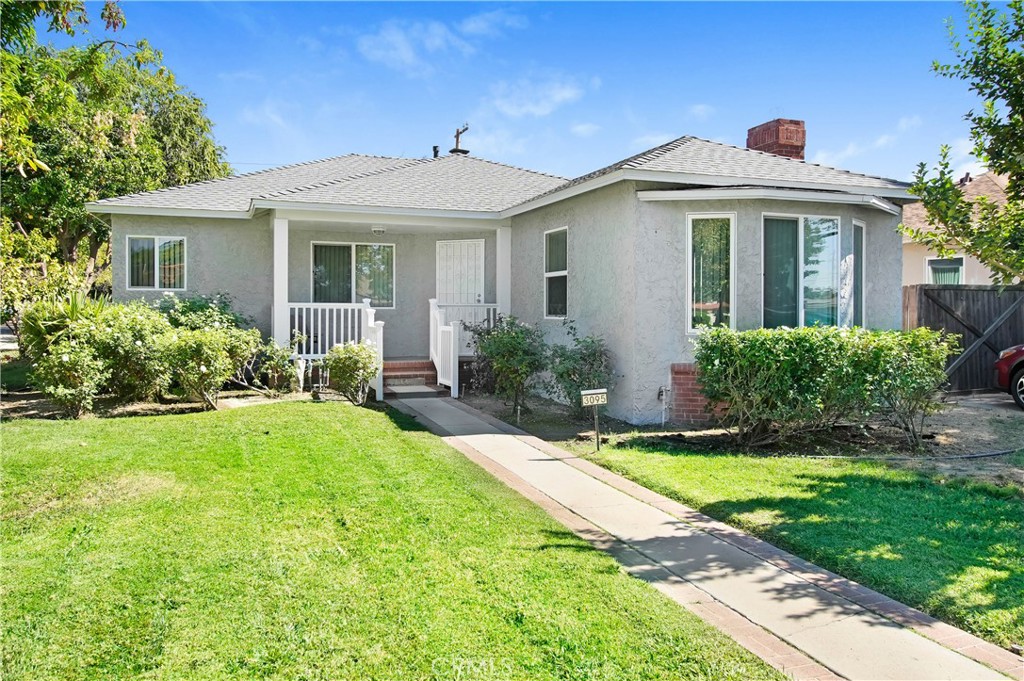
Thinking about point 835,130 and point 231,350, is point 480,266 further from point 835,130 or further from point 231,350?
point 835,130

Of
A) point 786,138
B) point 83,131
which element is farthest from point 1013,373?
point 83,131

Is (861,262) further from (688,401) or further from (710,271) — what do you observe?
(688,401)

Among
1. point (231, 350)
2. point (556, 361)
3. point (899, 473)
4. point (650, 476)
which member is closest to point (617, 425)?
point (556, 361)

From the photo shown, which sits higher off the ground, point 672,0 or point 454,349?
point 672,0

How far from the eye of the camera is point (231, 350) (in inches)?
455

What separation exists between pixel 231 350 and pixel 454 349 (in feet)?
12.7

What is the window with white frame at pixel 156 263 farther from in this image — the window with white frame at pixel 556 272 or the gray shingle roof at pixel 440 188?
the window with white frame at pixel 556 272

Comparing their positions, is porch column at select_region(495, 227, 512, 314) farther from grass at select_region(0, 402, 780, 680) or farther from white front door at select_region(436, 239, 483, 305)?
grass at select_region(0, 402, 780, 680)

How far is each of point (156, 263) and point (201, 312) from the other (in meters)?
2.37

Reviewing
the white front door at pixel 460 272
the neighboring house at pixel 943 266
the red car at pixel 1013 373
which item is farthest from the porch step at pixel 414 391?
the neighboring house at pixel 943 266

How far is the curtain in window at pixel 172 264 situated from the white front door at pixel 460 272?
17.8 feet

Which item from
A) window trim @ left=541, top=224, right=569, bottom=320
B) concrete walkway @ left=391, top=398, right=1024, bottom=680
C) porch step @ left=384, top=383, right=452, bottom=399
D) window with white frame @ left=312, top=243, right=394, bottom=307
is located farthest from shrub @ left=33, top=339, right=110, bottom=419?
window trim @ left=541, top=224, right=569, bottom=320

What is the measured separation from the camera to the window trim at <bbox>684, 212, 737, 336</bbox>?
10.3 m

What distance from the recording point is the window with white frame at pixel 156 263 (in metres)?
14.8
